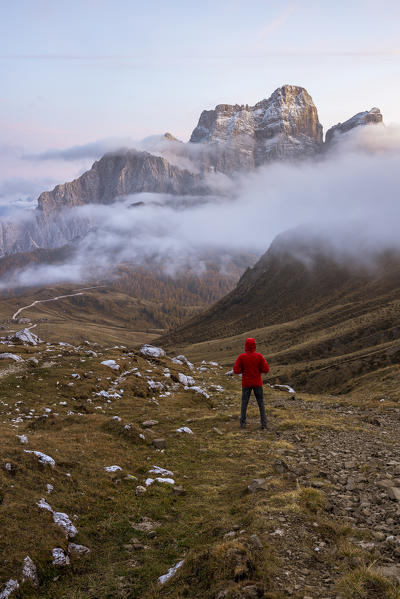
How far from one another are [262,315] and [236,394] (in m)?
167

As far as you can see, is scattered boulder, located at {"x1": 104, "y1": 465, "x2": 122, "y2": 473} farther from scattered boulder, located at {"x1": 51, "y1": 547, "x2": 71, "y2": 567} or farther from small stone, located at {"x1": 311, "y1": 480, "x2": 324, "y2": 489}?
small stone, located at {"x1": 311, "y1": 480, "x2": 324, "y2": 489}

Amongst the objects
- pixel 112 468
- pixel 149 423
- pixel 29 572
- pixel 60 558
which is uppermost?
pixel 29 572

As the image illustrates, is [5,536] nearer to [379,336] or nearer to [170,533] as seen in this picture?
[170,533]

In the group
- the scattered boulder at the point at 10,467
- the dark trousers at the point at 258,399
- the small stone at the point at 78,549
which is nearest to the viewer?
the small stone at the point at 78,549

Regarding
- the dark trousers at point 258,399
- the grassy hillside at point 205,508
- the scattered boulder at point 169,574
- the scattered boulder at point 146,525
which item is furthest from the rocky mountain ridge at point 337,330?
the scattered boulder at point 169,574

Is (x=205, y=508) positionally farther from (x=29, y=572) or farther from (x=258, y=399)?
(x=258, y=399)

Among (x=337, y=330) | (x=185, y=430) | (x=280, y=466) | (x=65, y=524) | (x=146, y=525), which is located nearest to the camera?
(x=65, y=524)

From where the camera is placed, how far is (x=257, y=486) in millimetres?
11906

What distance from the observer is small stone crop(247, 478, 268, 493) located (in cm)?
1173

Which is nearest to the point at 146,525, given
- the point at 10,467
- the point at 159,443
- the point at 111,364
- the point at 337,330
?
the point at 10,467

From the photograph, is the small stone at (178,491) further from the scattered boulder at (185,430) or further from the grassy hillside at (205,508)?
the scattered boulder at (185,430)

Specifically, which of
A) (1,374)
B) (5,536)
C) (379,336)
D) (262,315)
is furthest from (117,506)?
(262,315)

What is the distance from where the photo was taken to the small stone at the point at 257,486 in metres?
11.7

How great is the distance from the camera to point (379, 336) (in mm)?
88938
